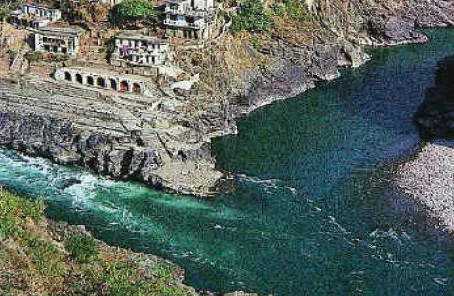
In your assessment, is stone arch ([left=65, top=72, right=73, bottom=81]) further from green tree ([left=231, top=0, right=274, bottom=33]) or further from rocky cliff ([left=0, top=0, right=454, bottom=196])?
green tree ([left=231, top=0, right=274, bottom=33])

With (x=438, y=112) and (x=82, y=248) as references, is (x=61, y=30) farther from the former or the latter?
(x=82, y=248)

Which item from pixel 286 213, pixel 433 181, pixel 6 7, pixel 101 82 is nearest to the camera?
pixel 286 213

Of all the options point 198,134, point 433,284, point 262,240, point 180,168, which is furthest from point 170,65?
point 433,284

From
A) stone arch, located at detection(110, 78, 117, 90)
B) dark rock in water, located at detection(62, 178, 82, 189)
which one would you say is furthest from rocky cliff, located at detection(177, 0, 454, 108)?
dark rock in water, located at detection(62, 178, 82, 189)

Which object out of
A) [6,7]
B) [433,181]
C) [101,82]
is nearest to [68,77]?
[101,82]

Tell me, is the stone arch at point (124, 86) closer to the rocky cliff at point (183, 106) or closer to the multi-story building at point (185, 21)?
the rocky cliff at point (183, 106)

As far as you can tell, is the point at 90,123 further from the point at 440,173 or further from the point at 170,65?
the point at 440,173
